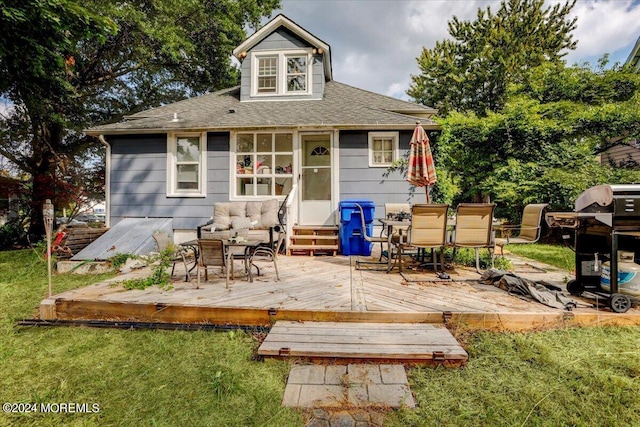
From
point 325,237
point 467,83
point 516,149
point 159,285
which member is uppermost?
point 467,83

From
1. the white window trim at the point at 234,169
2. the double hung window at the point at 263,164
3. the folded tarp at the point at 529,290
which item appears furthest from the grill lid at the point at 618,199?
the double hung window at the point at 263,164

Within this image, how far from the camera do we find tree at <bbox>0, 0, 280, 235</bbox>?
280 inches

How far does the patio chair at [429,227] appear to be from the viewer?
416cm

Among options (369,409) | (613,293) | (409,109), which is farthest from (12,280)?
(409,109)

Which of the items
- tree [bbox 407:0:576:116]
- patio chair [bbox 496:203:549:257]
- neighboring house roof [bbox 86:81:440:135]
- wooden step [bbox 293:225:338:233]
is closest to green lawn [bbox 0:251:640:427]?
patio chair [bbox 496:203:549:257]

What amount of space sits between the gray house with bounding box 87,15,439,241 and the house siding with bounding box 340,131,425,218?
26mm

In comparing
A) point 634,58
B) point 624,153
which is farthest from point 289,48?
point 634,58

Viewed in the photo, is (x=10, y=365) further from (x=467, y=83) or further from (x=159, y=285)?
(x=467, y=83)

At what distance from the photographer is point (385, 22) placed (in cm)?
1175

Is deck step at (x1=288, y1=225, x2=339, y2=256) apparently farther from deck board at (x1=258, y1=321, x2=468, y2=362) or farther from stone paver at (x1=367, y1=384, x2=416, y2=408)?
stone paver at (x1=367, y1=384, x2=416, y2=408)

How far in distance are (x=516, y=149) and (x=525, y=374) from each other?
32.6 ft

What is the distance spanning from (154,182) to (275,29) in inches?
227

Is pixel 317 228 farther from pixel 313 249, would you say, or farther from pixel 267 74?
pixel 267 74

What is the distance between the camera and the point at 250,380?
7.02ft
